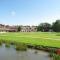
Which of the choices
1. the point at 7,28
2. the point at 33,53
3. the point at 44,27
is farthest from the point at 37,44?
the point at 7,28

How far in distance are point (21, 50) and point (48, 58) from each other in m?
7.64

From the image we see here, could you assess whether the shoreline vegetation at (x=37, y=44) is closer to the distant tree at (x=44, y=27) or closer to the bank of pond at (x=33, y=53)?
the bank of pond at (x=33, y=53)

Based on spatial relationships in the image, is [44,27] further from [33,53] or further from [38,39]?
[33,53]

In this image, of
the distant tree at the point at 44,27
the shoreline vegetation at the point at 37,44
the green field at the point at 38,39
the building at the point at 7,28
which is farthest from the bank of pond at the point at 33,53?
the building at the point at 7,28

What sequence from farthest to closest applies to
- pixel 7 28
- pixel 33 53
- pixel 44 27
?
pixel 7 28 < pixel 44 27 < pixel 33 53

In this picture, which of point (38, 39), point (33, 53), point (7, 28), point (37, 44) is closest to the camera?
point (33, 53)

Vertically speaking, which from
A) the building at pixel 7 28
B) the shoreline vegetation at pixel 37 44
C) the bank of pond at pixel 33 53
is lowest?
the bank of pond at pixel 33 53

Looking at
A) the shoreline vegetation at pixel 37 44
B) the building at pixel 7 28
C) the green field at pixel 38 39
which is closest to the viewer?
the shoreline vegetation at pixel 37 44

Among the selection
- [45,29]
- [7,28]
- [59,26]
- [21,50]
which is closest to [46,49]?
[21,50]

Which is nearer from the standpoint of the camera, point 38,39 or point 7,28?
point 38,39

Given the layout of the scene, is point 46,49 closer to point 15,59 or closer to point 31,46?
point 31,46

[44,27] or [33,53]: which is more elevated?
[44,27]

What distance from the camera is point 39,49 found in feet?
101

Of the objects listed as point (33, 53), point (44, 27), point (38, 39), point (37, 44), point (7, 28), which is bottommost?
point (33, 53)
